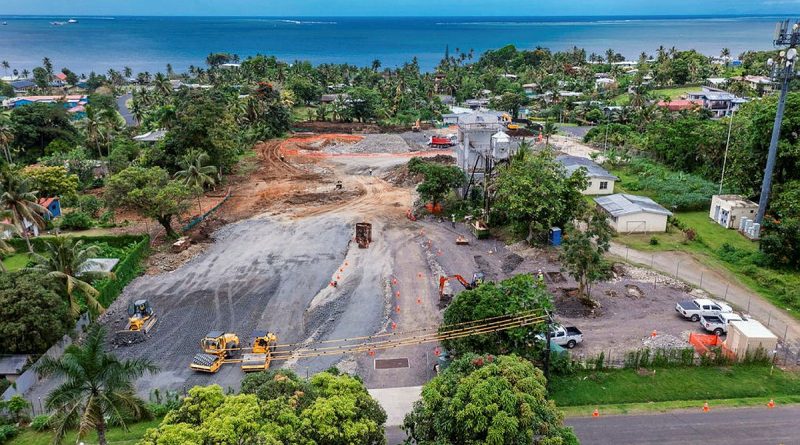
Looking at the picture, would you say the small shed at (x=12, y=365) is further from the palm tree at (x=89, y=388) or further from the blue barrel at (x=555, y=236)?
the blue barrel at (x=555, y=236)

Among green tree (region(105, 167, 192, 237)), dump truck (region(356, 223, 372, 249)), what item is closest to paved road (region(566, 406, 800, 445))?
dump truck (region(356, 223, 372, 249))

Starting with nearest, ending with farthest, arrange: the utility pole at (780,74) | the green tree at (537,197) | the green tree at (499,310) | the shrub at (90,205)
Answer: the green tree at (499,310) < the utility pole at (780,74) < the green tree at (537,197) < the shrub at (90,205)

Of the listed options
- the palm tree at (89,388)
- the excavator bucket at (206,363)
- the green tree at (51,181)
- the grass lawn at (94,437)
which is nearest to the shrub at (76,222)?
the green tree at (51,181)

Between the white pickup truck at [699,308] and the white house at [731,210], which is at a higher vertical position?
the white house at [731,210]

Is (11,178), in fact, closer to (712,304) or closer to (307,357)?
(307,357)

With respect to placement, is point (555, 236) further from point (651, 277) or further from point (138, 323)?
point (138, 323)

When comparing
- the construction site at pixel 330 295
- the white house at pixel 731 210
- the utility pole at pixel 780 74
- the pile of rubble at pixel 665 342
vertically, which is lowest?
the construction site at pixel 330 295

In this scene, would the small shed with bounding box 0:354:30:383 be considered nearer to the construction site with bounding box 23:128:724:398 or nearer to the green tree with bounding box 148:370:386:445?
the construction site with bounding box 23:128:724:398

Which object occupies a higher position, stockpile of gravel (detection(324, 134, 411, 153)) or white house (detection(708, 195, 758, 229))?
white house (detection(708, 195, 758, 229))
